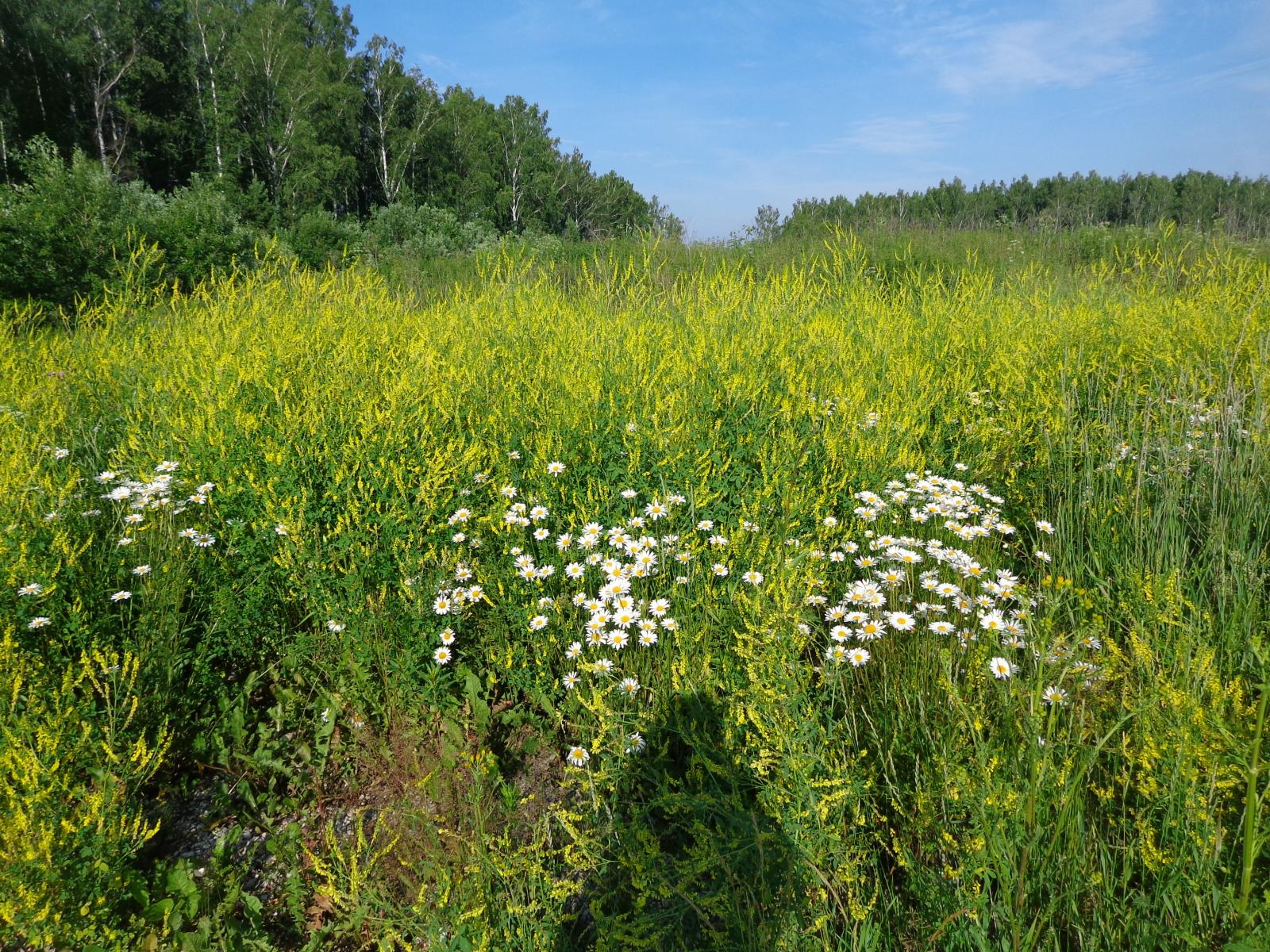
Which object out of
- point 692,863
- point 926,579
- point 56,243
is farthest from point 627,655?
point 56,243

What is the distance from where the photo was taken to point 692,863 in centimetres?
157

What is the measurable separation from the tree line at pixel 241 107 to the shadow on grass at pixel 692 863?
27470mm

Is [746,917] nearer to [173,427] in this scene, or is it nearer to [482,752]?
[482,752]

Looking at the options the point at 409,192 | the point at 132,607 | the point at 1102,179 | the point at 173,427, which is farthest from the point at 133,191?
the point at 1102,179

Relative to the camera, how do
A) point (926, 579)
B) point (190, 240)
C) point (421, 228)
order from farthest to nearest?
point (421, 228) → point (190, 240) → point (926, 579)

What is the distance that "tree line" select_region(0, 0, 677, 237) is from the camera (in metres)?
31.3

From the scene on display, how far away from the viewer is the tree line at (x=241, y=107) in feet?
103

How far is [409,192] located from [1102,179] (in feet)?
129

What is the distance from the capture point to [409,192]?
4353cm

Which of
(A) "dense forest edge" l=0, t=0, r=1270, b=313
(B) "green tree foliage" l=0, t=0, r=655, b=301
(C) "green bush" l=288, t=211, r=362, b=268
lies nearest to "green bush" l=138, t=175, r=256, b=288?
(A) "dense forest edge" l=0, t=0, r=1270, b=313

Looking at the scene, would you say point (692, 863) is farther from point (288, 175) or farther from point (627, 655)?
point (288, 175)

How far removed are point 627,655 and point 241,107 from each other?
1776 inches

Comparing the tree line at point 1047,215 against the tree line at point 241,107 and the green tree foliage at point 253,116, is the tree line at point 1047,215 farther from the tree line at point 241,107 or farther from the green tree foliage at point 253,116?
the tree line at point 241,107

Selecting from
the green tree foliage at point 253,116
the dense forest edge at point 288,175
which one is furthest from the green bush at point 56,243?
the green tree foliage at point 253,116
